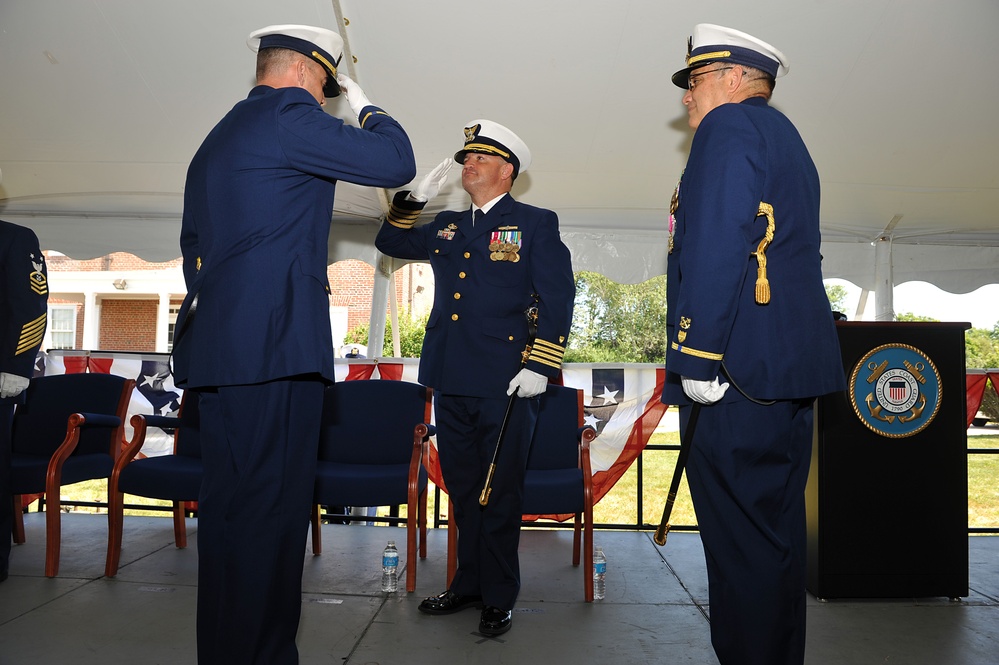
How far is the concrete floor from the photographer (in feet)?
8.52

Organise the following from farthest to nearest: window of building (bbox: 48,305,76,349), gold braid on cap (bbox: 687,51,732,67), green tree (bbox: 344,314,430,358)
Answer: window of building (bbox: 48,305,76,349), green tree (bbox: 344,314,430,358), gold braid on cap (bbox: 687,51,732,67)

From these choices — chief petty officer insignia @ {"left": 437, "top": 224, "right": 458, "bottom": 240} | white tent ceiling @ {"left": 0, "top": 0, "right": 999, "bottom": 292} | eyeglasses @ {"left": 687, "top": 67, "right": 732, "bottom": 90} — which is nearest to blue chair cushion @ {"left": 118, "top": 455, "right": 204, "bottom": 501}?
chief petty officer insignia @ {"left": 437, "top": 224, "right": 458, "bottom": 240}

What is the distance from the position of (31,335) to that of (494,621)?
2373 millimetres

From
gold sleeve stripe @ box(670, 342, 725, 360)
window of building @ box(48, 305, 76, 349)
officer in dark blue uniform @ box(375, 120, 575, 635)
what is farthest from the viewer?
window of building @ box(48, 305, 76, 349)

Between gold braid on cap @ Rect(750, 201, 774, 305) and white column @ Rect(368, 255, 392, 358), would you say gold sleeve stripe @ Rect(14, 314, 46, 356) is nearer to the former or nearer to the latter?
white column @ Rect(368, 255, 392, 358)

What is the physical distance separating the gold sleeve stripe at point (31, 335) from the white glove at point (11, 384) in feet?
0.33

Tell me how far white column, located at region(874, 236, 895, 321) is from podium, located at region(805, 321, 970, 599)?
1.47 meters

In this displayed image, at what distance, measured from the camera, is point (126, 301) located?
22875 millimetres

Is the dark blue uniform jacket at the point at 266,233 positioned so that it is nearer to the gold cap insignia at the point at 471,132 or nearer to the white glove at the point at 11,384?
the gold cap insignia at the point at 471,132

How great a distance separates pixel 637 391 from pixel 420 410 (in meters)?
1.49

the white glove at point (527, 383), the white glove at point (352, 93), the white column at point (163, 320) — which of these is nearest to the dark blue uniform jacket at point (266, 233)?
the white glove at point (352, 93)

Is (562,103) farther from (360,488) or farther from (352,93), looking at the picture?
(360,488)

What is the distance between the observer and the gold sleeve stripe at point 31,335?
3.31 meters

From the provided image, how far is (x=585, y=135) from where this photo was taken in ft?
13.2
